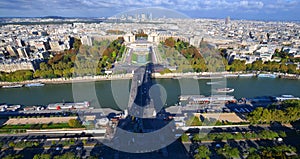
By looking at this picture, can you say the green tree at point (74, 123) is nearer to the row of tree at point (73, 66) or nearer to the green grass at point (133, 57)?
the row of tree at point (73, 66)

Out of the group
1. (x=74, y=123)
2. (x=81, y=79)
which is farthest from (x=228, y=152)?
(x=81, y=79)

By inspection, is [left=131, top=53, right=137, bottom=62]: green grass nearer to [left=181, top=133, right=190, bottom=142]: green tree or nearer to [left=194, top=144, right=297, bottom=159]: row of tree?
[left=181, top=133, right=190, bottom=142]: green tree

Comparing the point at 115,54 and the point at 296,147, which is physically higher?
the point at 115,54

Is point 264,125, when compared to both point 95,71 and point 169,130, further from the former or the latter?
point 95,71

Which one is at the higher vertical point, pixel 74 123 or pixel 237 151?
pixel 74 123

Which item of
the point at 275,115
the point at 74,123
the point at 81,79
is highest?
the point at 81,79

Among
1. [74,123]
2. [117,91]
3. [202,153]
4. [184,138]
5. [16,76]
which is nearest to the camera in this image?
[202,153]

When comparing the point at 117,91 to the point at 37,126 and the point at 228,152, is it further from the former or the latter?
the point at 228,152

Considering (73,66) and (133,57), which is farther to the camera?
(133,57)

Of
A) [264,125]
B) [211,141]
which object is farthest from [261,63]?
[211,141]
